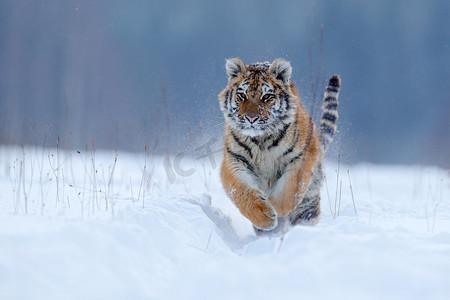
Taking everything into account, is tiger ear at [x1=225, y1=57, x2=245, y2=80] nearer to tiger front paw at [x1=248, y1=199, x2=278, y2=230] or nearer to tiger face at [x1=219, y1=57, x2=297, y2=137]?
tiger face at [x1=219, y1=57, x2=297, y2=137]

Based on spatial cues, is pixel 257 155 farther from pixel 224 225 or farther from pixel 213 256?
pixel 213 256

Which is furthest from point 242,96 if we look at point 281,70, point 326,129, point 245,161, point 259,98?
point 326,129

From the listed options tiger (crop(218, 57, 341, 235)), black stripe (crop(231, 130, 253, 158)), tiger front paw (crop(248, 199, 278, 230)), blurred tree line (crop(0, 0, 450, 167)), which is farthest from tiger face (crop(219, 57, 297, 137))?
blurred tree line (crop(0, 0, 450, 167))

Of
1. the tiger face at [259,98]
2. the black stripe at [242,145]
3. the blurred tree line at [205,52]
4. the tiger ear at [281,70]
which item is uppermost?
the blurred tree line at [205,52]

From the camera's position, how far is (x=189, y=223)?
3.70m

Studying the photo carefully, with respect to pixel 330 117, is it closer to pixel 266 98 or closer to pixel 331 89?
pixel 331 89

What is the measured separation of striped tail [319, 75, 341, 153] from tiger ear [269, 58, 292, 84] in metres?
1.02

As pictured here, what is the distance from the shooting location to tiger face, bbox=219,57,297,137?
4.17 meters

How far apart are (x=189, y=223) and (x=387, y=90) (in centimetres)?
3198

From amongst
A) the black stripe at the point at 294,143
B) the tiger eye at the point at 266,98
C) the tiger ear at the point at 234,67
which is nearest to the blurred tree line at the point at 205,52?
the tiger ear at the point at 234,67

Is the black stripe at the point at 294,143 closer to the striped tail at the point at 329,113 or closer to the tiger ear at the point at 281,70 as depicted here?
the tiger ear at the point at 281,70

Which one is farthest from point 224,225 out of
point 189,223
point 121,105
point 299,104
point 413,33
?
point 413,33

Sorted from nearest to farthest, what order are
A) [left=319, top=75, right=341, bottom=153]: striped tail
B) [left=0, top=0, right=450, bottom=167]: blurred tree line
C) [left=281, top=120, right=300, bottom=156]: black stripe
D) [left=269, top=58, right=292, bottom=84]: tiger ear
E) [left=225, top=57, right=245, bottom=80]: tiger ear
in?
[left=281, top=120, right=300, bottom=156]: black stripe, [left=269, top=58, right=292, bottom=84]: tiger ear, [left=225, top=57, right=245, bottom=80]: tiger ear, [left=319, top=75, right=341, bottom=153]: striped tail, [left=0, top=0, right=450, bottom=167]: blurred tree line

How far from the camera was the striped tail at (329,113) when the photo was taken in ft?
17.1
